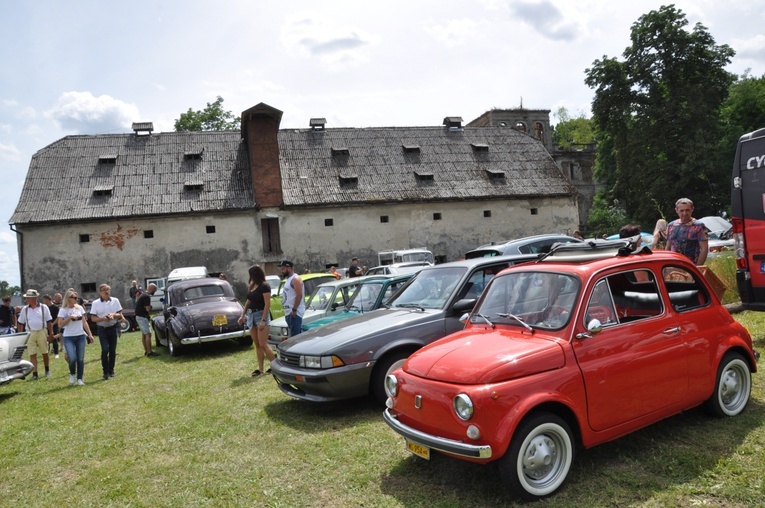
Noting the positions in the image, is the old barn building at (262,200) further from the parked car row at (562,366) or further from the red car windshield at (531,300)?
the red car windshield at (531,300)

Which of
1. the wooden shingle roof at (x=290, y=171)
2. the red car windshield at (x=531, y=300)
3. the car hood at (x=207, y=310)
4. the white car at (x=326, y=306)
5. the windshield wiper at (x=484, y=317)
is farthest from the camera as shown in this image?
the wooden shingle roof at (x=290, y=171)

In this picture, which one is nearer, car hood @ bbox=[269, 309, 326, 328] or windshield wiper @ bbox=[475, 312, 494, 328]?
windshield wiper @ bbox=[475, 312, 494, 328]

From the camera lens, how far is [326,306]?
10.4 m

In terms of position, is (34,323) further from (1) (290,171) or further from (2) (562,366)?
(1) (290,171)

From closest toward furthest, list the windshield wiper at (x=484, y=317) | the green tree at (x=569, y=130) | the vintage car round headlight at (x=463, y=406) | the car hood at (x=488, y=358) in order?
the vintage car round headlight at (x=463, y=406), the car hood at (x=488, y=358), the windshield wiper at (x=484, y=317), the green tree at (x=569, y=130)

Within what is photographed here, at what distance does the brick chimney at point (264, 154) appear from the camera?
3030 cm

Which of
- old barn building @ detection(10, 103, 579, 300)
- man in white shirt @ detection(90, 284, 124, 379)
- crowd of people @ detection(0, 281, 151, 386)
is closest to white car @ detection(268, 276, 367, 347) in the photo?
man in white shirt @ detection(90, 284, 124, 379)

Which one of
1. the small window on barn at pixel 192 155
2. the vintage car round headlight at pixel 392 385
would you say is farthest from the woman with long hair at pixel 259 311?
the small window on barn at pixel 192 155

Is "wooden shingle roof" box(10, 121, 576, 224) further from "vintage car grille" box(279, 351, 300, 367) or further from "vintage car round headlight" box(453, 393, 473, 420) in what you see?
"vintage car round headlight" box(453, 393, 473, 420)

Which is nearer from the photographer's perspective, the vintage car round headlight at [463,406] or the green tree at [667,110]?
the vintage car round headlight at [463,406]

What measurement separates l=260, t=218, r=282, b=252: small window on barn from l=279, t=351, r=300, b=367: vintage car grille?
78.3 feet

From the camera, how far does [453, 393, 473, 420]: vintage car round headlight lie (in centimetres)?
391

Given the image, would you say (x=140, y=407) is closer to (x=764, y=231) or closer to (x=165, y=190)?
(x=764, y=231)

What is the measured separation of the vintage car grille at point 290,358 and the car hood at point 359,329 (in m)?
0.05
